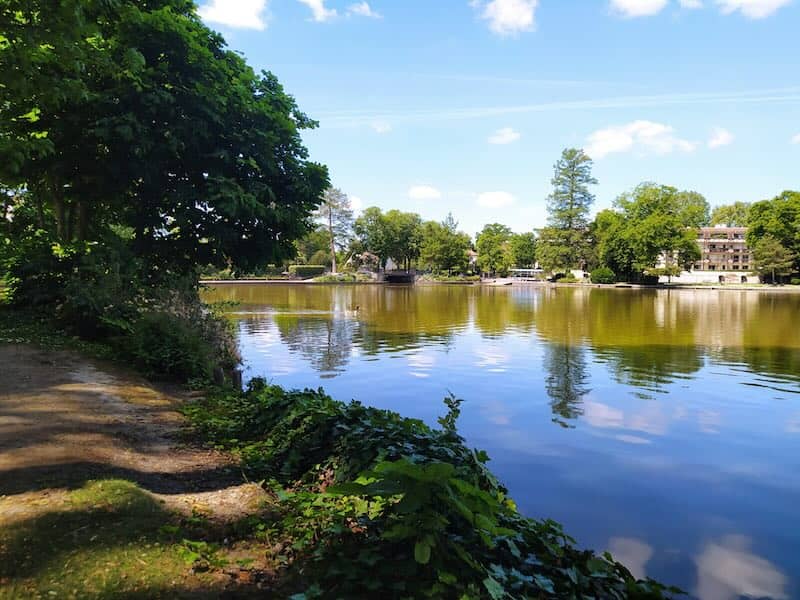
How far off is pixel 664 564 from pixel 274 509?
4.05m

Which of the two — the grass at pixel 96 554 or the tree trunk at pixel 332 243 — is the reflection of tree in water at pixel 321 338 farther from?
the tree trunk at pixel 332 243

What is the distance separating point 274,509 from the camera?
170 inches

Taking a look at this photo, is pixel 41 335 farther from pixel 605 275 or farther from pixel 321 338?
pixel 605 275

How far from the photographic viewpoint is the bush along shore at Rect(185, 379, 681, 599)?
2900 millimetres

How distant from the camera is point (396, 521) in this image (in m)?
3.40

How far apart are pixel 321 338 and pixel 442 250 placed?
7223cm

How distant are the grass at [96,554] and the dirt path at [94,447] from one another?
0.85 feet

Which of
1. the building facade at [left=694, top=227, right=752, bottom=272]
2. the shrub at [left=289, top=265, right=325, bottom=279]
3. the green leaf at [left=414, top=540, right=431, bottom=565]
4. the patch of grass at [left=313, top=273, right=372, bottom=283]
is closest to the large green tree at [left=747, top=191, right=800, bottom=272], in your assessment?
the building facade at [left=694, top=227, right=752, bottom=272]

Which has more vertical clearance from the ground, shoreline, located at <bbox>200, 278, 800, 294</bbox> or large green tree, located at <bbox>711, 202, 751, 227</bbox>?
large green tree, located at <bbox>711, 202, 751, 227</bbox>

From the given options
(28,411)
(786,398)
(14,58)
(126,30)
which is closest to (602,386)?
(786,398)

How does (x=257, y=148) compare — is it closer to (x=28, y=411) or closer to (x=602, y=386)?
(x=28, y=411)

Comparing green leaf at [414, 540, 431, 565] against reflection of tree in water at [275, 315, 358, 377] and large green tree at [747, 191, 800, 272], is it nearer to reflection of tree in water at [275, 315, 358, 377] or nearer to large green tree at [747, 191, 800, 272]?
reflection of tree in water at [275, 315, 358, 377]

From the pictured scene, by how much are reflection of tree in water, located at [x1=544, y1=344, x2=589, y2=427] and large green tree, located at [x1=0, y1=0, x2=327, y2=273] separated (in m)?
8.08

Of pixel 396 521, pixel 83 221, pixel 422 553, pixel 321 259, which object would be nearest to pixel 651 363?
pixel 396 521
